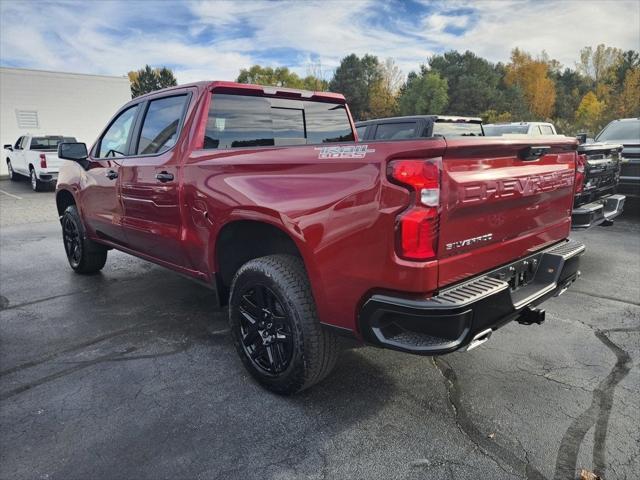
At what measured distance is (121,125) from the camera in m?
4.44

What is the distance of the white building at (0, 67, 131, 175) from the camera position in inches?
994

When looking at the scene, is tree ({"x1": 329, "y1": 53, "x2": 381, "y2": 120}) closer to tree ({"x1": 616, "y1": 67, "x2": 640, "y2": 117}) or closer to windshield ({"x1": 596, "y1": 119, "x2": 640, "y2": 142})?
tree ({"x1": 616, "y1": 67, "x2": 640, "y2": 117})

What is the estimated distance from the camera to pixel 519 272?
105 inches

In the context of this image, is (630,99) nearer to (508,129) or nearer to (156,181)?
(508,129)

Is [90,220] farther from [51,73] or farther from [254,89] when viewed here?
[51,73]

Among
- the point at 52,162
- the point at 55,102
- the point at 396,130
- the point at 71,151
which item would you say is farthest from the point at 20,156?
the point at 71,151

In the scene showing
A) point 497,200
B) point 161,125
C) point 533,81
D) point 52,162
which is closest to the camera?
point 497,200

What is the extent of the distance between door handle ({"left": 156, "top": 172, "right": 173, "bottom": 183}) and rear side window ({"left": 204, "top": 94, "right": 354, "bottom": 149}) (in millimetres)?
364

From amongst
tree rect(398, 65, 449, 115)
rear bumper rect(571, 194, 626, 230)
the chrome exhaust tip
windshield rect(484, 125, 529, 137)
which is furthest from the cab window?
tree rect(398, 65, 449, 115)

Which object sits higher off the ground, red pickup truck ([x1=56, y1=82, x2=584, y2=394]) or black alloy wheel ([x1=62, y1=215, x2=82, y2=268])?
red pickup truck ([x1=56, y1=82, x2=584, y2=394])

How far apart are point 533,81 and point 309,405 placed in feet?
238

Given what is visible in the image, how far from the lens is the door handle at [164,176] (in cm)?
341

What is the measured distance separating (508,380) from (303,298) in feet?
4.98

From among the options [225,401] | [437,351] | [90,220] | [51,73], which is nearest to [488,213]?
[437,351]
